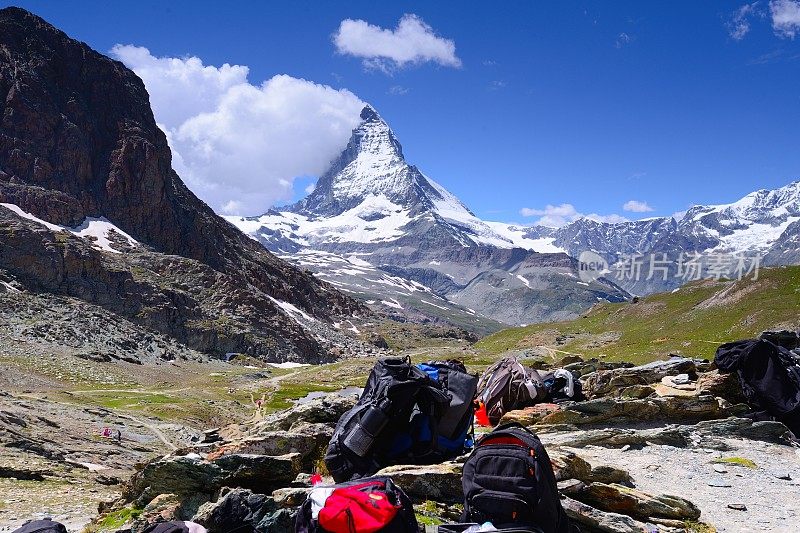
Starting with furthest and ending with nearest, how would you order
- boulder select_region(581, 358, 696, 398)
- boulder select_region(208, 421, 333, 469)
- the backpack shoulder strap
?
1. boulder select_region(581, 358, 696, 398)
2. boulder select_region(208, 421, 333, 469)
3. the backpack shoulder strap

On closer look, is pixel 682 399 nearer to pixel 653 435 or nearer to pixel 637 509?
pixel 653 435

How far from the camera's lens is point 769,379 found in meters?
15.8

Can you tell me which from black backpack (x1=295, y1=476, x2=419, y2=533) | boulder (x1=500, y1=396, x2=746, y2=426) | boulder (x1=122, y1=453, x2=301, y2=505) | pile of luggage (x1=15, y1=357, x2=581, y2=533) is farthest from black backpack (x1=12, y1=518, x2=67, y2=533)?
boulder (x1=500, y1=396, x2=746, y2=426)

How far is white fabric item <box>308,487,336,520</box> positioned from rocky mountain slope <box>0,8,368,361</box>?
5109 inches

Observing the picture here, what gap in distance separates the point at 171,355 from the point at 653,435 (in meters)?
119

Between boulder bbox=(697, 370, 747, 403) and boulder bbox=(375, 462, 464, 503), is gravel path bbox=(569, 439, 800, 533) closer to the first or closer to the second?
boulder bbox=(697, 370, 747, 403)

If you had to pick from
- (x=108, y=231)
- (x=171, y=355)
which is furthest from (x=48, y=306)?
(x=108, y=231)

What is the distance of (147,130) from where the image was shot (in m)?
198

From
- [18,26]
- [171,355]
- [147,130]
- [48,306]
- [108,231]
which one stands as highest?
[18,26]

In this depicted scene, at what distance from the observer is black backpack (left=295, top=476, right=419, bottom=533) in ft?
21.1

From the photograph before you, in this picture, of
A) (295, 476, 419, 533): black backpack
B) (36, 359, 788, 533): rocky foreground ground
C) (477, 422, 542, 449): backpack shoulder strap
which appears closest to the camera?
(295, 476, 419, 533): black backpack

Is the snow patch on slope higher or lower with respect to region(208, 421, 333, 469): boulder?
higher

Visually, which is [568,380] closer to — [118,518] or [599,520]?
[599,520]

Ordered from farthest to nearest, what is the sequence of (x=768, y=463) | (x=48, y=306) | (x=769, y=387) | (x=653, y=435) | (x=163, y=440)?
1. (x=48, y=306)
2. (x=163, y=440)
3. (x=769, y=387)
4. (x=653, y=435)
5. (x=768, y=463)
